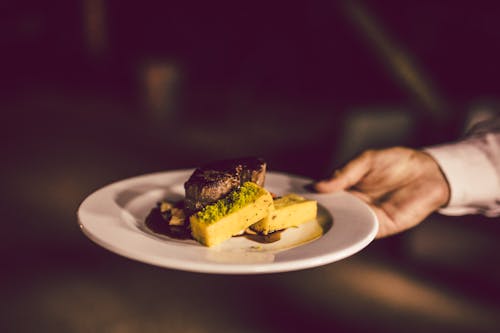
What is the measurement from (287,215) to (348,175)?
1.51 feet

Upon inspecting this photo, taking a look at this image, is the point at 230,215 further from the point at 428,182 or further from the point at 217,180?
the point at 428,182

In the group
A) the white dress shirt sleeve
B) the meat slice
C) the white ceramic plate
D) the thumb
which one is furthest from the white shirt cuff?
the meat slice

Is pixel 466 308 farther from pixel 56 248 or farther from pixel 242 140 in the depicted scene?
pixel 242 140

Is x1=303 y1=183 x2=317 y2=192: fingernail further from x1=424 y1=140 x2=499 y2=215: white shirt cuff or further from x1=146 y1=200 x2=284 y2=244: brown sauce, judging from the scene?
x1=424 y1=140 x2=499 y2=215: white shirt cuff

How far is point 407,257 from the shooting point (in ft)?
16.0

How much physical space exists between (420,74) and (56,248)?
4255 mm

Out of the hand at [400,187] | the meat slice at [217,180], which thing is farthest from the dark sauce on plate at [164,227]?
the hand at [400,187]

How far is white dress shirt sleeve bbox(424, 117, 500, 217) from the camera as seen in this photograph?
2627mm

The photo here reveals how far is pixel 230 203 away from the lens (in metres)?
2.00

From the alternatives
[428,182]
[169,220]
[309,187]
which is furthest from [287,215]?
[428,182]

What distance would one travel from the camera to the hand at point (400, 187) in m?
2.55

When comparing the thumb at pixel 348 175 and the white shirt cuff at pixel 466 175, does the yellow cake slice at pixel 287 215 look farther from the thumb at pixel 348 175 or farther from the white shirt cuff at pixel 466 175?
the white shirt cuff at pixel 466 175

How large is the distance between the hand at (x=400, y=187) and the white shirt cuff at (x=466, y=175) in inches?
1.6

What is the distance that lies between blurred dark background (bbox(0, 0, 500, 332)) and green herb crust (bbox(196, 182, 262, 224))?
7.17ft
